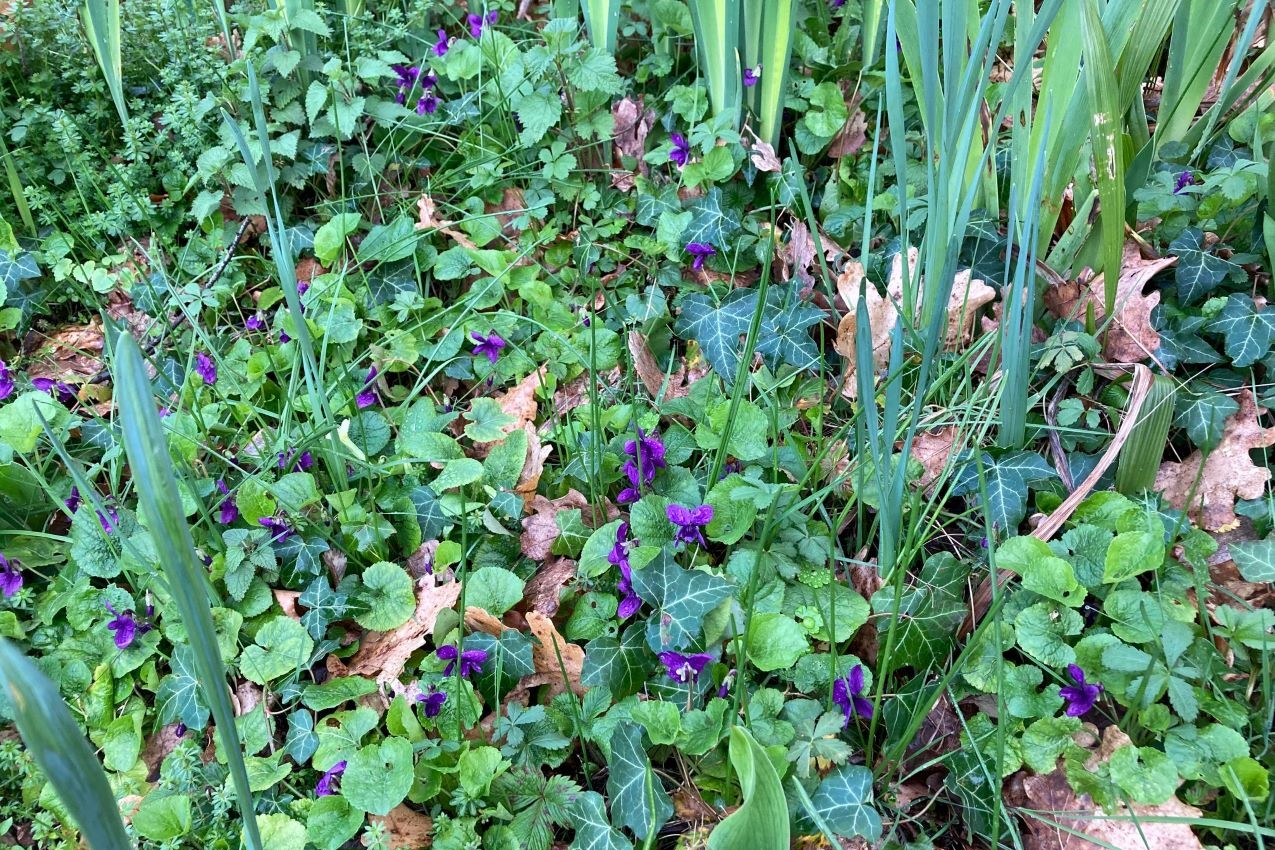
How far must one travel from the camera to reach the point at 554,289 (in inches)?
86.7

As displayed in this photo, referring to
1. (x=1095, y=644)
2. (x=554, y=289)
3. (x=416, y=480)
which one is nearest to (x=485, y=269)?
(x=554, y=289)

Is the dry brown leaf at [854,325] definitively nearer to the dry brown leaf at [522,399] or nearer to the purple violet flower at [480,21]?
the dry brown leaf at [522,399]

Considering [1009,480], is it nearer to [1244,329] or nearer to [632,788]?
[1244,329]

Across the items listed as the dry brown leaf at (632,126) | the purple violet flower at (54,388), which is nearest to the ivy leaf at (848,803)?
the dry brown leaf at (632,126)

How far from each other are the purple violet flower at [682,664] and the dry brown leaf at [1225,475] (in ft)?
3.05

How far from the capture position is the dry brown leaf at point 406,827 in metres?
1.34

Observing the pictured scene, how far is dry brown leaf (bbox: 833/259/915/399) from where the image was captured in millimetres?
1866

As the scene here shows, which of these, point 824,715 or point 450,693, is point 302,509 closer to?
point 450,693

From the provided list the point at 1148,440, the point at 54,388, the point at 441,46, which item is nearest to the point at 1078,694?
the point at 1148,440

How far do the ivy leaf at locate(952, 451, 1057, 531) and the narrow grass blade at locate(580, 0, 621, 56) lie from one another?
56.1 inches

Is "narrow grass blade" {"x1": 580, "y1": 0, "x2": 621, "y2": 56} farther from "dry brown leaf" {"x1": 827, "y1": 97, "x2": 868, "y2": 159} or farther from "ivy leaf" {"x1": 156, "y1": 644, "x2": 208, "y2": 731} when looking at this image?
"ivy leaf" {"x1": 156, "y1": 644, "x2": 208, "y2": 731}

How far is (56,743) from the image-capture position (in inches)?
21.8

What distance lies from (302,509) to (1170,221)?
6.23ft

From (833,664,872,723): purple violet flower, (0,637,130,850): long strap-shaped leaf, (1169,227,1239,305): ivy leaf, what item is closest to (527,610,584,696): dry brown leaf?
(833,664,872,723): purple violet flower
